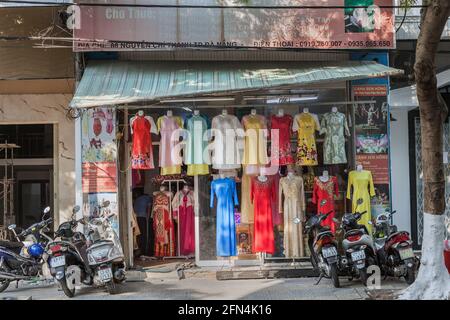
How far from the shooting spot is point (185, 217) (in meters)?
10.9

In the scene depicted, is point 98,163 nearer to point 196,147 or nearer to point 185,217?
point 196,147

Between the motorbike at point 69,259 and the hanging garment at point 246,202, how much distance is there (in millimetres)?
2902

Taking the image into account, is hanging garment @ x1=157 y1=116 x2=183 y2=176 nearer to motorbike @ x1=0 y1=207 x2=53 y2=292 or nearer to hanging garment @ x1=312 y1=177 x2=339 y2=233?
motorbike @ x1=0 y1=207 x2=53 y2=292

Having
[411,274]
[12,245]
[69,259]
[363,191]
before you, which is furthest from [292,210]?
[12,245]

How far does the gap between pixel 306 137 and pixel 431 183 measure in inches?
101

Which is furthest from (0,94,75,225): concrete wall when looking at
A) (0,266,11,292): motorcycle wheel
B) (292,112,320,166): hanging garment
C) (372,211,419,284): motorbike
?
(372,211,419,284): motorbike

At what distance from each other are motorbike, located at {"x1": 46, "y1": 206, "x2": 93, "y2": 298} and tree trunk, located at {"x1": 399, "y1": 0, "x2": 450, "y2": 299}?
4.77 m

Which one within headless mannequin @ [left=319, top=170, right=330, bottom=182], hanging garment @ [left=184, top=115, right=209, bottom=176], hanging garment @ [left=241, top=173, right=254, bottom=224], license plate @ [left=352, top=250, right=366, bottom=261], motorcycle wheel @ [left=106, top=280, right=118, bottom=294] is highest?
hanging garment @ [left=184, top=115, right=209, bottom=176]

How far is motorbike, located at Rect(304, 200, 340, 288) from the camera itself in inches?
327

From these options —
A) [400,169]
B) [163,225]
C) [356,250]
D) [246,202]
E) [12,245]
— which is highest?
[400,169]

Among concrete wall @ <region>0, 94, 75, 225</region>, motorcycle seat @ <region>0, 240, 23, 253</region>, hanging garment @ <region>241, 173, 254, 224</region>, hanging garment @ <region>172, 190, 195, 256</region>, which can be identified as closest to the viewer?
motorcycle seat @ <region>0, 240, 23, 253</region>

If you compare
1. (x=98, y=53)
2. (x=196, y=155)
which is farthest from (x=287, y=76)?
(x=98, y=53)

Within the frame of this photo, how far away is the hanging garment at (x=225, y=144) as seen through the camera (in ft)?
30.9

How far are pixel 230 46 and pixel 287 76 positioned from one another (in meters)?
1.15
